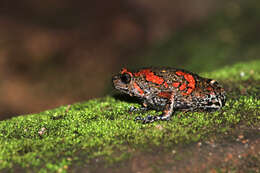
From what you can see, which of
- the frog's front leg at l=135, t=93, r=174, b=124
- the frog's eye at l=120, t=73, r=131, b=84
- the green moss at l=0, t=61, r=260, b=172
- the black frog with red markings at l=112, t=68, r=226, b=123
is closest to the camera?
the green moss at l=0, t=61, r=260, b=172

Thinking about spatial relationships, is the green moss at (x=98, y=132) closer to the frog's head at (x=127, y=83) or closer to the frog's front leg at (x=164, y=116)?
the frog's front leg at (x=164, y=116)

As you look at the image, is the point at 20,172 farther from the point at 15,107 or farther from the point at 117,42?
the point at 117,42

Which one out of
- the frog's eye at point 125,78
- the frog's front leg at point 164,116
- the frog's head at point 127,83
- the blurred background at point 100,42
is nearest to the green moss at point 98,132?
the frog's front leg at point 164,116

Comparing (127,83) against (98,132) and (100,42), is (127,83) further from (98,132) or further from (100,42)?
(100,42)

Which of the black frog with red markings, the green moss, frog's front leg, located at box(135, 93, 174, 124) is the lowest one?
the green moss

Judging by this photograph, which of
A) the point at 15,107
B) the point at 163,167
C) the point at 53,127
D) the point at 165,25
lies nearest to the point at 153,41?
the point at 165,25

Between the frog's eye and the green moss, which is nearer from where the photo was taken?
the green moss

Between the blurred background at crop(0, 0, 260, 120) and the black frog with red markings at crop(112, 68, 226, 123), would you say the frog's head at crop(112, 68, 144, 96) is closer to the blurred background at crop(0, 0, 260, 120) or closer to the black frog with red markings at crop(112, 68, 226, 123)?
the black frog with red markings at crop(112, 68, 226, 123)

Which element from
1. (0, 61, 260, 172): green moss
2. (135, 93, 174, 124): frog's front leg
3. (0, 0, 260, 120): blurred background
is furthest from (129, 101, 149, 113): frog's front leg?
(0, 0, 260, 120): blurred background

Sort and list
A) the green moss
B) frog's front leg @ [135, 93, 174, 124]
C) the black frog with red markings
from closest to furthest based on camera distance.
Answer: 1. the green moss
2. frog's front leg @ [135, 93, 174, 124]
3. the black frog with red markings
